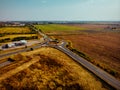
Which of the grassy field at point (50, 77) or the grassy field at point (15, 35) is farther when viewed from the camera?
the grassy field at point (15, 35)

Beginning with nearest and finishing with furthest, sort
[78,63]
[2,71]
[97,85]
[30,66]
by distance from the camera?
1. [97,85]
2. [2,71]
3. [30,66]
4. [78,63]

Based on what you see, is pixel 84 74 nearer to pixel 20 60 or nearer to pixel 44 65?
pixel 44 65

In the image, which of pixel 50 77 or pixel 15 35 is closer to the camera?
pixel 50 77

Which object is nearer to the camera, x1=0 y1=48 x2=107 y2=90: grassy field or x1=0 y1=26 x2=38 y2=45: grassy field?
x1=0 y1=48 x2=107 y2=90: grassy field

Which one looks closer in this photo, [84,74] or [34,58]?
[84,74]

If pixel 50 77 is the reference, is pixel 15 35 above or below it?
above

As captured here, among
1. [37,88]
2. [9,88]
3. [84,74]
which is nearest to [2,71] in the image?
[9,88]

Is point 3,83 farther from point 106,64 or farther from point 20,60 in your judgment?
point 106,64

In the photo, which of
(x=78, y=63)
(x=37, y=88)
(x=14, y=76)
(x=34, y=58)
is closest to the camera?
(x=37, y=88)
